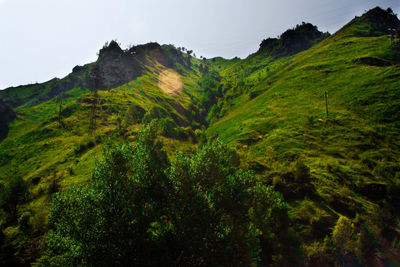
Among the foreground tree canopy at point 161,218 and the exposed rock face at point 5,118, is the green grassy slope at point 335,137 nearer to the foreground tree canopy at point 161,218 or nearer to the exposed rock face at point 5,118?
the foreground tree canopy at point 161,218

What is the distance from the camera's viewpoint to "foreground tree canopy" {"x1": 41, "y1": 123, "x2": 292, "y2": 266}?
889 inches

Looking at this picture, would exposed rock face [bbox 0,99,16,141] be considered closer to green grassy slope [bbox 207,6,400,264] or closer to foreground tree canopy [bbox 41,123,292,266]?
foreground tree canopy [bbox 41,123,292,266]

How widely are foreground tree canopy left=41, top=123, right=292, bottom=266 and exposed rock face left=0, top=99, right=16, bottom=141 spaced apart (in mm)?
147328

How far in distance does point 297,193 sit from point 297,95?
3893 inches

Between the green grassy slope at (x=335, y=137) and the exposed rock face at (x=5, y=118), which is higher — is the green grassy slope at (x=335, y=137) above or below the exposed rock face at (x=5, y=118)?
below

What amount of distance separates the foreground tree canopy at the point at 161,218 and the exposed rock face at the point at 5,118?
5800 inches

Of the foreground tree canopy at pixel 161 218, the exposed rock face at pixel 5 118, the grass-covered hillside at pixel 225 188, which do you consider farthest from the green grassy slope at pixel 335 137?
the exposed rock face at pixel 5 118

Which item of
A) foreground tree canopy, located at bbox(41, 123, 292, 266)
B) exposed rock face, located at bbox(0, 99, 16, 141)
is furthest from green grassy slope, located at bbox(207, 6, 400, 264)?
exposed rock face, located at bbox(0, 99, 16, 141)

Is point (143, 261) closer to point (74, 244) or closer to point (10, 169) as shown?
point (74, 244)

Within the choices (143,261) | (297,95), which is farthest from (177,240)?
(297,95)

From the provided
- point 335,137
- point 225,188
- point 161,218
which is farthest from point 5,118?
point 335,137

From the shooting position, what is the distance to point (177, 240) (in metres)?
25.7

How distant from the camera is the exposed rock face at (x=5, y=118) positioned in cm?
12340

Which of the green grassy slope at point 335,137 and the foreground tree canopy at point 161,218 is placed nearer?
the foreground tree canopy at point 161,218
